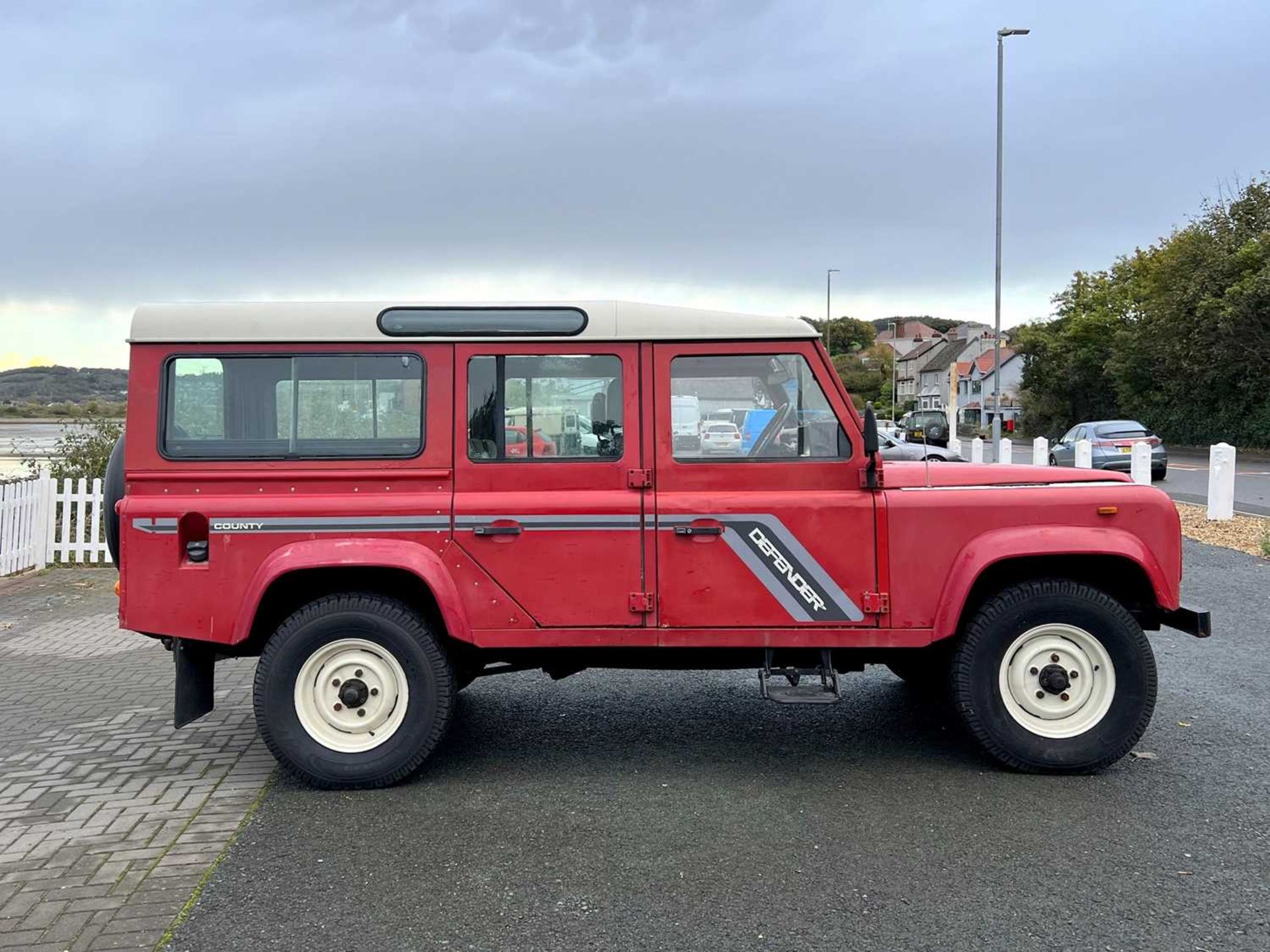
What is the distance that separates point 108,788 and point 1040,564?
4505 millimetres

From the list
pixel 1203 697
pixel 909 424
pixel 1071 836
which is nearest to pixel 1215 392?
pixel 909 424

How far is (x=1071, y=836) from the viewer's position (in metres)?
4.04

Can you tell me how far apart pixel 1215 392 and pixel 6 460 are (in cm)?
4066

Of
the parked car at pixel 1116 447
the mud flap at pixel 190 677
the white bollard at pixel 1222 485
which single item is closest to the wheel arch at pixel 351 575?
the mud flap at pixel 190 677

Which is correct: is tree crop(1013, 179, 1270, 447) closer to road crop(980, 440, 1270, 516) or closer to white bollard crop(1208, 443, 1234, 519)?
road crop(980, 440, 1270, 516)

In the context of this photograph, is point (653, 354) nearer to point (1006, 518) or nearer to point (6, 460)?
point (1006, 518)

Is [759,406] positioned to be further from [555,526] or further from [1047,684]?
[1047,684]

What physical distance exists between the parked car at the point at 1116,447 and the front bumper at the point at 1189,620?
18967mm

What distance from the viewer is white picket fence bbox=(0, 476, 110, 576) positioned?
427 inches

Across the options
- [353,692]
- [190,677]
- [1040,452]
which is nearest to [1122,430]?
[1040,452]

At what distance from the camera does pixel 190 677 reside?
190 inches

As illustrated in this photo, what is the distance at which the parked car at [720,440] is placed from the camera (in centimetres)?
472

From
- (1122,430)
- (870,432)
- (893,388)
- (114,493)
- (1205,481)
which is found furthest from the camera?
(893,388)

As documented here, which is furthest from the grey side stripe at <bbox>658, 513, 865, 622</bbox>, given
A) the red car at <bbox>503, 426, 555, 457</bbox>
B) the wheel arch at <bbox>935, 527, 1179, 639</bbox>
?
the red car at <bbox>503, 426, 555, 457</bbox>
